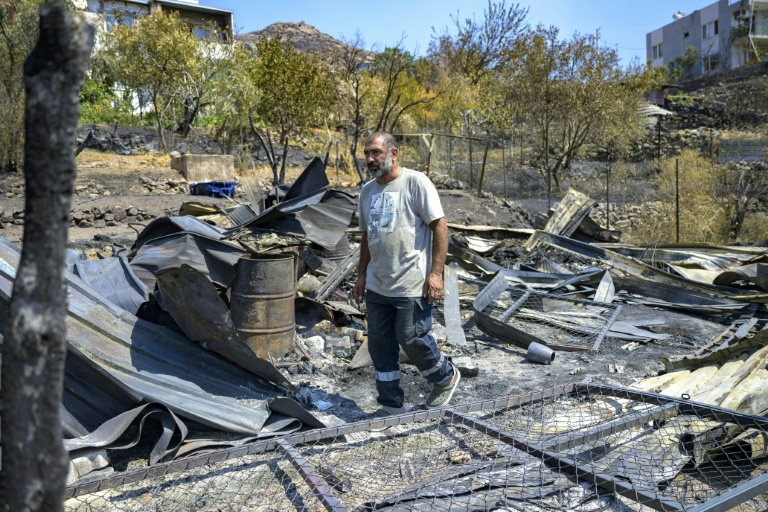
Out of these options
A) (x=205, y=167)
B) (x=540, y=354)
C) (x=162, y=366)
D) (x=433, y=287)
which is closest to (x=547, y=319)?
(x=540, y=354)

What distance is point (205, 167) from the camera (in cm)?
1864

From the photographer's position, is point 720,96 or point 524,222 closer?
point 524,222

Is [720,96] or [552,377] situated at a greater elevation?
[720,96]

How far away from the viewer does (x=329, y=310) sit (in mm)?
6352

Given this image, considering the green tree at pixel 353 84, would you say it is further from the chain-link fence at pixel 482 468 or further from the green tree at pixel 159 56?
the chain-link fence at pixel 482 468

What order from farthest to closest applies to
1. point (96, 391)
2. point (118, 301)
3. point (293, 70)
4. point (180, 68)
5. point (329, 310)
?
1. point (180, 68)
2. point (293, 70)
3. point (329, 310)
4. point (118, 301)
5. point (96, 391)

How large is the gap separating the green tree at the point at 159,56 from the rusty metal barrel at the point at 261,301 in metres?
19.9

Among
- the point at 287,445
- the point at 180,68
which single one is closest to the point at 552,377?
the point at 287,445

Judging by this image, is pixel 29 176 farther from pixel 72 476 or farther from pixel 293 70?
pixel 293 70

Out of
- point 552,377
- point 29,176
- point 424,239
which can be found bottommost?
point 552,377

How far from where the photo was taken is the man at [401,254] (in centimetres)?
402

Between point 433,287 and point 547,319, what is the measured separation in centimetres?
328

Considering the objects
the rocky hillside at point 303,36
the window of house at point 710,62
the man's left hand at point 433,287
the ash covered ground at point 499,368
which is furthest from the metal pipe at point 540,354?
the window of house at point 710,62

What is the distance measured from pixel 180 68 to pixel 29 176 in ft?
85.0
